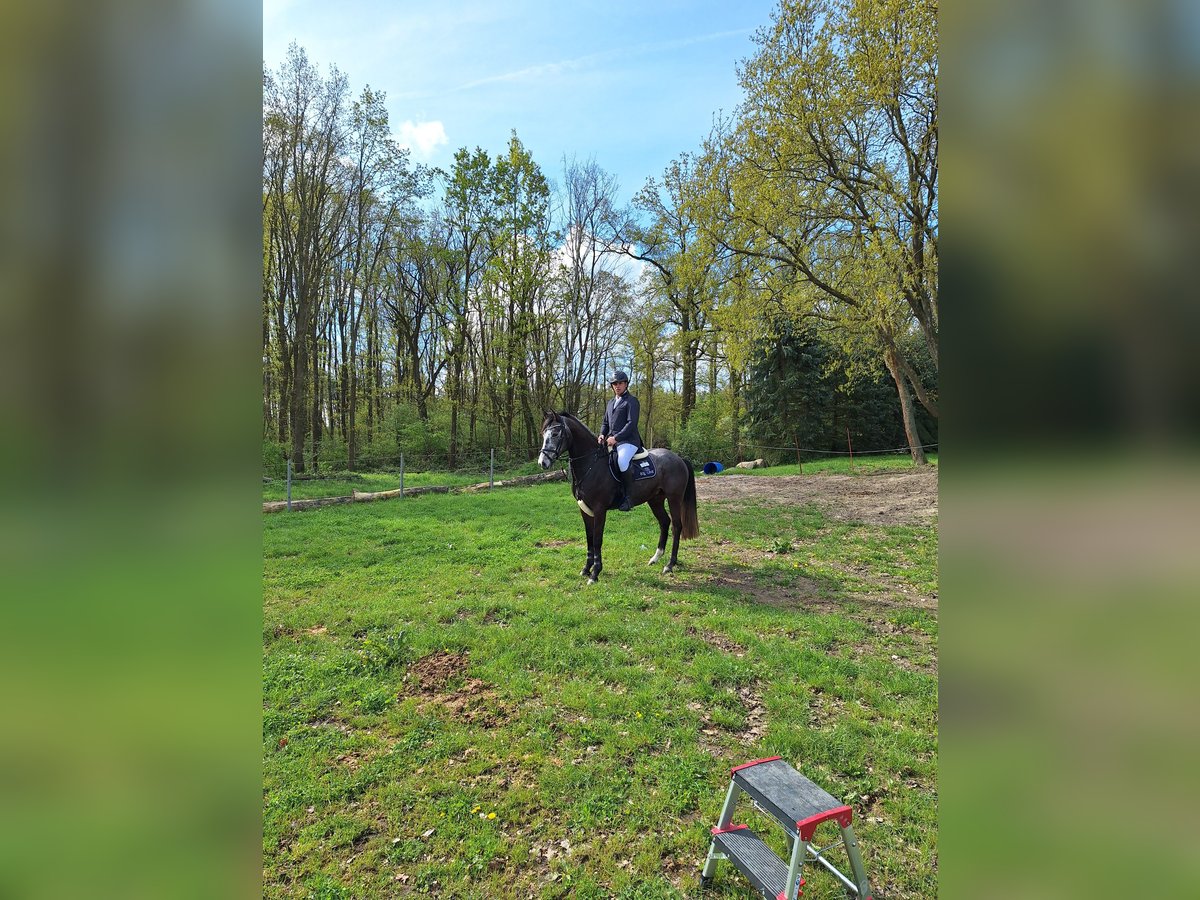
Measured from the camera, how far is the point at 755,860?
7.57ft

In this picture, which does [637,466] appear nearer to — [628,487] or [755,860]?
[628,487]

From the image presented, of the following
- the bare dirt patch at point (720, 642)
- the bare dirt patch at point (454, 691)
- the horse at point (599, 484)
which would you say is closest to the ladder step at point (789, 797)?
the bare dirt patch at point (454, 691)

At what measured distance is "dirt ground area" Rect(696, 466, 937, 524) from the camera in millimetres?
10445

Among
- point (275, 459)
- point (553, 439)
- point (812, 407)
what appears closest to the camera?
point (553, 439)

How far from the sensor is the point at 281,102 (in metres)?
15.4

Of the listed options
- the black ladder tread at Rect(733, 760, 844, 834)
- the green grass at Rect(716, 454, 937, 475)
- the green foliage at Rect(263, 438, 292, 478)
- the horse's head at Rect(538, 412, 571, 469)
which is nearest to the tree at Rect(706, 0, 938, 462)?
the green grass at Rect(716, 454, 937, 475)

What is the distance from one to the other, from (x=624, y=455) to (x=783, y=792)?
15.8ft

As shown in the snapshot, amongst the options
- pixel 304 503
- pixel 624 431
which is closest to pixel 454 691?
pixel 624 431

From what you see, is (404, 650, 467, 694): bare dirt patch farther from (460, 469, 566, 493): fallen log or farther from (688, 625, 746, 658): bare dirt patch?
(460, 469, 566, 493): fallen log

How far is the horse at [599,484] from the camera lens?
6602mm

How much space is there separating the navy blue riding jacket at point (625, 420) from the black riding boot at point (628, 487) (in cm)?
40
